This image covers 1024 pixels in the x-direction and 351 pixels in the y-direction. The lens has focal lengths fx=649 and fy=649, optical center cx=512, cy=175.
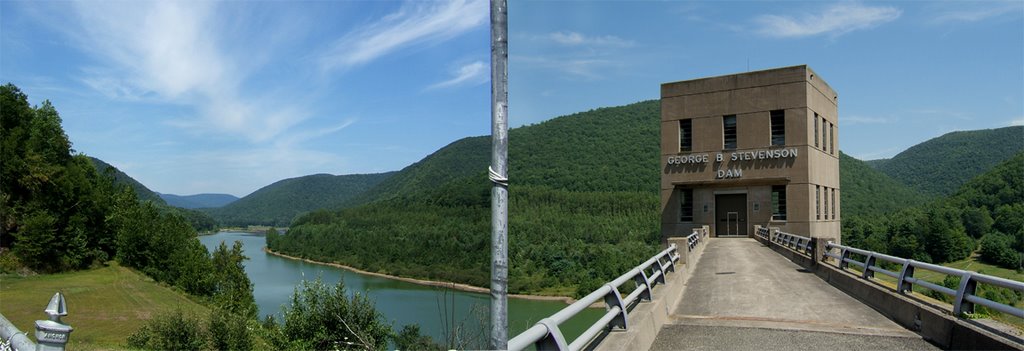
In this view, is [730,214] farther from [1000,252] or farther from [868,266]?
[1000,252]

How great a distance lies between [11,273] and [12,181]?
30.5 feet

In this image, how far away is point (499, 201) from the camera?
302 cm

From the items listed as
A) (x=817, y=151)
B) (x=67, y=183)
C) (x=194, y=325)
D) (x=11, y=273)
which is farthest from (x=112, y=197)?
(x=817, y=151)

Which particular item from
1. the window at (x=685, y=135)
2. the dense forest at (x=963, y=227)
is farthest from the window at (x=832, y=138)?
the dense forest at (x=963, y=227)

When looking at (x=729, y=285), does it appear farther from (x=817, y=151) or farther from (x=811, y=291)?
(x=817, y=151)

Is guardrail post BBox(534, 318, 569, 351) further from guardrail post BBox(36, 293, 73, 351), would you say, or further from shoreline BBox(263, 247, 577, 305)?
shoreline BBox(263, 247, 577, 305)

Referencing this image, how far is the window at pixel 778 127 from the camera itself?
3384 cm

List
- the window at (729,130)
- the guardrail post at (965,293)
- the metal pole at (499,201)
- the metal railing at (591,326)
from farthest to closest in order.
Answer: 1. the window at (729,130)
2. the guardrail post at (965,293)
3. the metal railing at (591,326)
4. the metal pole at (499,201)

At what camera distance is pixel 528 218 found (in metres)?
130

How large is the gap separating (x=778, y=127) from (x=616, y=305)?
30.4m

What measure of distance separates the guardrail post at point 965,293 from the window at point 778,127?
27.9 m

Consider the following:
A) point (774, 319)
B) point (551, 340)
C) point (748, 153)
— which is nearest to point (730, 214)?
point (748, 153)

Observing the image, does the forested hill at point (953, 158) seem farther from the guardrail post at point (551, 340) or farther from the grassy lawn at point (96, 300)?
the guardrail post at point (551, 340)

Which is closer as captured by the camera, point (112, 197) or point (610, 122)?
point (112, 197)
